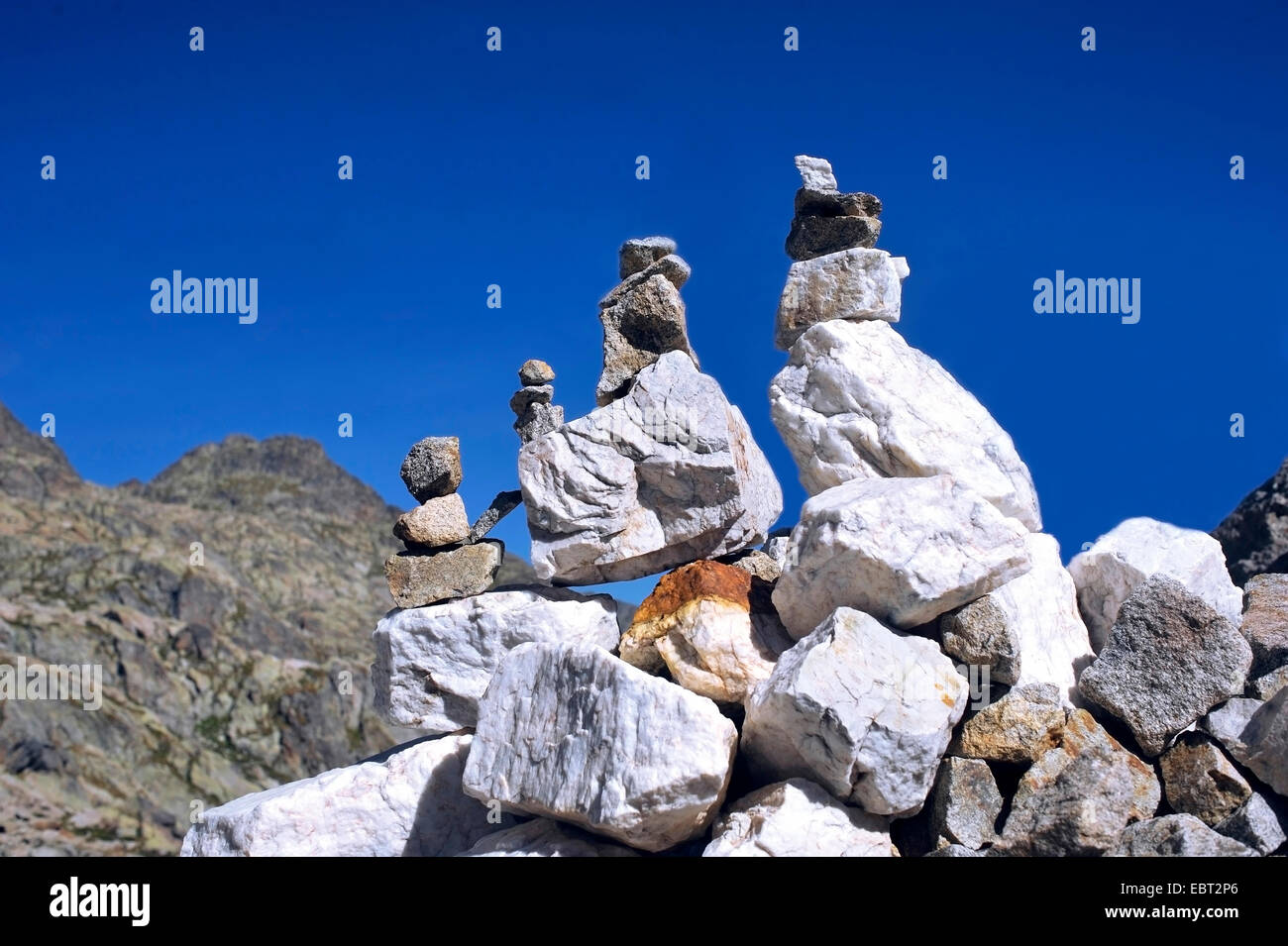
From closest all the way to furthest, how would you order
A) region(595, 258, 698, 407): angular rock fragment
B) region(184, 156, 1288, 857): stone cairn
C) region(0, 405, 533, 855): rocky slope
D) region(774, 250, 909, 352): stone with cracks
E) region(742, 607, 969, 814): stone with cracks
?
region(742, 607, 969, 814): stone with cracks, region(184, 156, 1288, 857): stone cairn, region(595, 258, 698, 407): angular rock fragment, region(774, 250, 909, 352): stone with cracks, region(0, 405, 533, 855): rocky slope

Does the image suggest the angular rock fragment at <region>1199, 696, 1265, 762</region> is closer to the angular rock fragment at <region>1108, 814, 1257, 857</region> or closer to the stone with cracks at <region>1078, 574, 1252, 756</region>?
the stone with cracks at <region>1078, 574, 1252, 756</region>

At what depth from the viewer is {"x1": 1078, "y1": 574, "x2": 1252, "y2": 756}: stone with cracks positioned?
1003 centimetres

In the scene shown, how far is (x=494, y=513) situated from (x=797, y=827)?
470 centimetres

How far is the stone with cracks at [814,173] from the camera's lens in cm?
1302

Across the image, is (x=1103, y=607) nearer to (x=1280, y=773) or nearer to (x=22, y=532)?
(x=1280, y=773)

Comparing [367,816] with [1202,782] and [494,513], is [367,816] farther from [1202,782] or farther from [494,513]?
[1202,782]

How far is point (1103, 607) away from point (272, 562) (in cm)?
18853

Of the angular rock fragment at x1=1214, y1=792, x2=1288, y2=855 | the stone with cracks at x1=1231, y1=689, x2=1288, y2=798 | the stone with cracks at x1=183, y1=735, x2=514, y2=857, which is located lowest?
the stone with cracks at x1=183, y1=735, x2=514, y2=857

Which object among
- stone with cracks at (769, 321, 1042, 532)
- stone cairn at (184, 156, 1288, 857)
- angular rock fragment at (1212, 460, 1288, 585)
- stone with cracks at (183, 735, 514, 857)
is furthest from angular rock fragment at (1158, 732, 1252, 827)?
stone with cracks at (183, 735, 514, 857)

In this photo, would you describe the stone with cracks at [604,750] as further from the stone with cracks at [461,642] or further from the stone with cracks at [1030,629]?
→ the stone with cracks at [1030,629]

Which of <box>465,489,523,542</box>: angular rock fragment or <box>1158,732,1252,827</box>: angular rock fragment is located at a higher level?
<box>465,489,523,542</box>: angular rock fragment

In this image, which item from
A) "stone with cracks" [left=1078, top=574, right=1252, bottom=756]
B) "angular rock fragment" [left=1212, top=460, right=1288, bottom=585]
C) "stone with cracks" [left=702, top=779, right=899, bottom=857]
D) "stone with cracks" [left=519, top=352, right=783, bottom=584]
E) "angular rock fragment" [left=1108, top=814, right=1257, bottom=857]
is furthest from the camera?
"angular rock fragment" [left=1212, top=460, right=1288, bottom=585]

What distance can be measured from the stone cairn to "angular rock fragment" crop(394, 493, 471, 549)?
0.03 m
